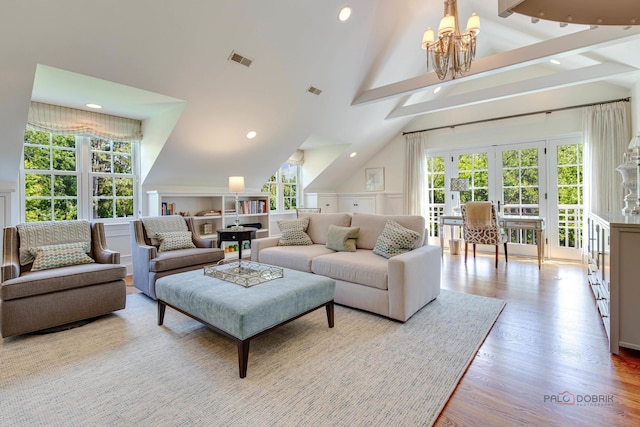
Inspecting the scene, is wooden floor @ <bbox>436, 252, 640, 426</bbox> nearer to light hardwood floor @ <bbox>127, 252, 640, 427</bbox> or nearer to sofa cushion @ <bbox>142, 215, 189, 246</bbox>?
light hardwood floor @ <bbox>127, 252, 640, 427</bbox>

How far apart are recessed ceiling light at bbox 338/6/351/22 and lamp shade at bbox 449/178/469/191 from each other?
11.0 feet

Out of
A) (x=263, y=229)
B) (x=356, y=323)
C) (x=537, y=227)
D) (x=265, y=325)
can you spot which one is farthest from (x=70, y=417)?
(x=537, y=227)

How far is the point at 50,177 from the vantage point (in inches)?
148

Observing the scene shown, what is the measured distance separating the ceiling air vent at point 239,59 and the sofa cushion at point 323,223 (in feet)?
6.48

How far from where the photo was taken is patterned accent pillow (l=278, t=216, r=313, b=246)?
382 centimetres

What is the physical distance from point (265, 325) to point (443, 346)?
125 centimetres

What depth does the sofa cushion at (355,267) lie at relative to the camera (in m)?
2.65

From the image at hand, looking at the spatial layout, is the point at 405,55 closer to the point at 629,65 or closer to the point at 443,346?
the point at 629,65

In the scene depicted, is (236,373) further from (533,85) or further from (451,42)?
(533,85)

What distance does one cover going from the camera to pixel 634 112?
3.96 meters

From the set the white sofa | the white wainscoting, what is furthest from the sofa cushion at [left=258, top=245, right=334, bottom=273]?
the white wainscoting

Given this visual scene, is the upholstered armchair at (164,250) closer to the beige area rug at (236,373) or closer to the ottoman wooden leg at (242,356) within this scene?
the beige area rug at (236,373)

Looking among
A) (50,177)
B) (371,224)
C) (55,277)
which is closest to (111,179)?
(50,177)

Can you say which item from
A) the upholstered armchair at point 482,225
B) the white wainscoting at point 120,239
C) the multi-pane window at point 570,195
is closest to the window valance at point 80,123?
the white wainscoting at point 120,239
